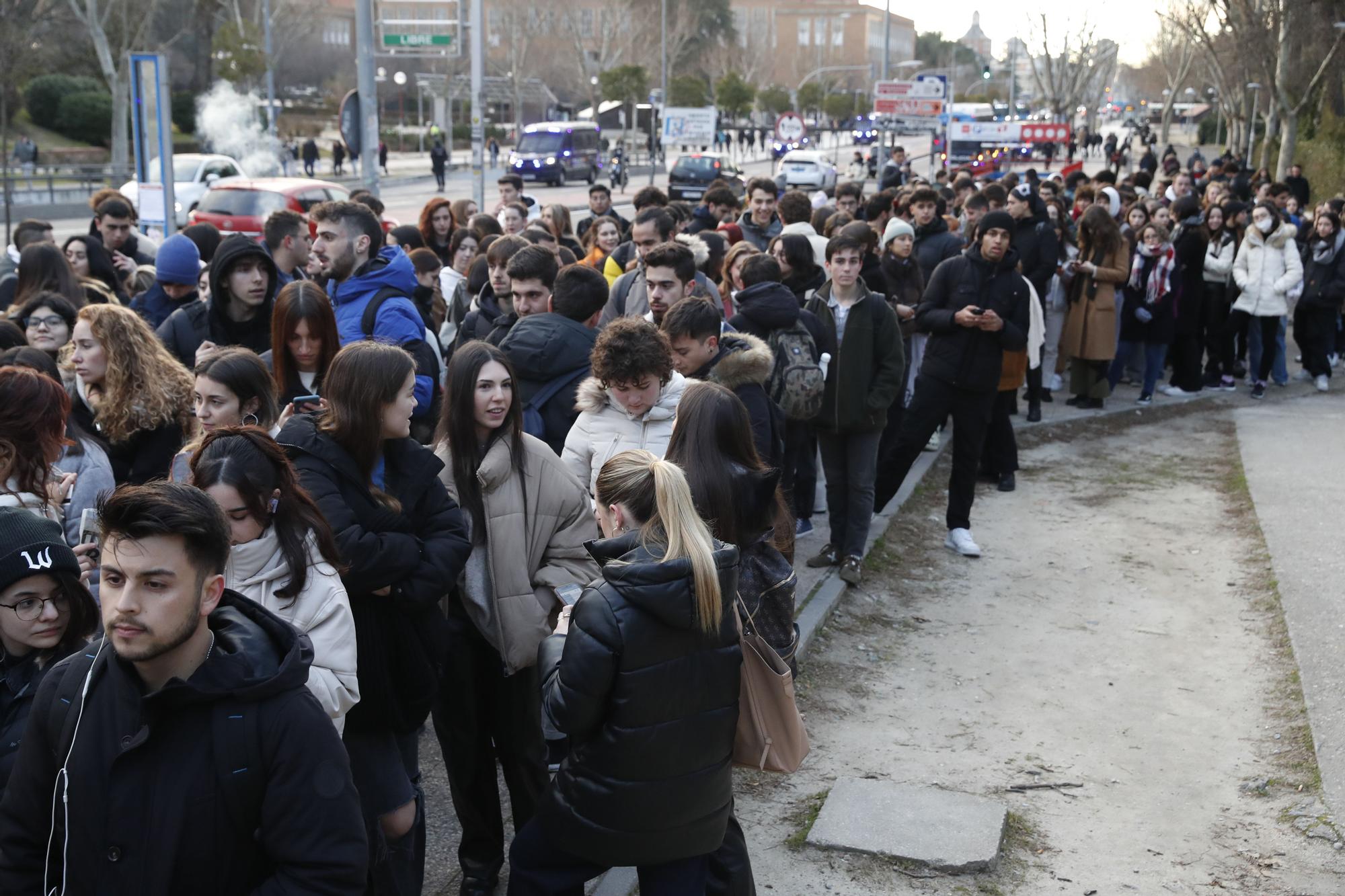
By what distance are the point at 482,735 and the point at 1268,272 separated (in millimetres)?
11162

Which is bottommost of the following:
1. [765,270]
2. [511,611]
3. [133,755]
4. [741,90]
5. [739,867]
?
[739,867]

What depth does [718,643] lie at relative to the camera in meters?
3.16

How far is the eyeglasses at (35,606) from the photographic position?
295cm

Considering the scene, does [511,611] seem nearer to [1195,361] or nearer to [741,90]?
[1195,361]

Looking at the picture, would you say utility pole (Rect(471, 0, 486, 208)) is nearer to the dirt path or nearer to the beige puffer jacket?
the dirt path

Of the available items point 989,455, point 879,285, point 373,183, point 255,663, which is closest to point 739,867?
point 255,663

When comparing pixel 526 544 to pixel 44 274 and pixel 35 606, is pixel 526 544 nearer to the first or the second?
pixel 35 606

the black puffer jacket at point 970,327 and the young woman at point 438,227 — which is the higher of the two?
the young woman at point 438,227

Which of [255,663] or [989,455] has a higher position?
[255,663]

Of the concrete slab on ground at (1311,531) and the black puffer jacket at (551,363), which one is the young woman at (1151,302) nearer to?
the concrete slab on ground at (1311,531)

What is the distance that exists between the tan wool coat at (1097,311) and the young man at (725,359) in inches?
291

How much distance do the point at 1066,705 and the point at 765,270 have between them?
260cm

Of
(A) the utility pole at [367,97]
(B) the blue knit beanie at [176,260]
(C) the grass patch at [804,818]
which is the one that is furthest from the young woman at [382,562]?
(A) the utility pole at [367,97]

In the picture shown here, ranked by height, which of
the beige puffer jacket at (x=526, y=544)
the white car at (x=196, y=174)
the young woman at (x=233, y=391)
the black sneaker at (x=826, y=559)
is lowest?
the black sneaker at (x=826, y=559)
